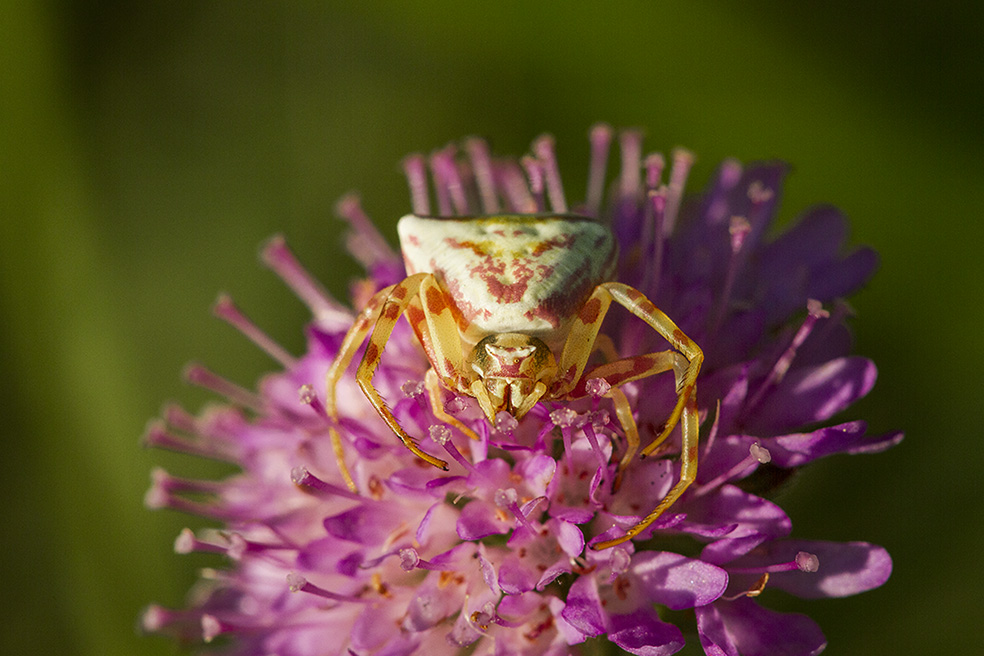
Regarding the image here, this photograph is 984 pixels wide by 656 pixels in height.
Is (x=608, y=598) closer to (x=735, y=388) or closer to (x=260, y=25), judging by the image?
(x=735, y=388)

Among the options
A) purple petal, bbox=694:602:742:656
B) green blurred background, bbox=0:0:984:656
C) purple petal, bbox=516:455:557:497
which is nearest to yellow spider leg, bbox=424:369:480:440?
purple petal, bbox=516:455:557:497

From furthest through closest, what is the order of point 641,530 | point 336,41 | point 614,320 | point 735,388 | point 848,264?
point 336,41
point 848,264
point 614,320
point 735,388
point 641,530

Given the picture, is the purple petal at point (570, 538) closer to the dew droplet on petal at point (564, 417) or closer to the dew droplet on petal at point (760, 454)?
the dew droplet on petal at point (564, 417)

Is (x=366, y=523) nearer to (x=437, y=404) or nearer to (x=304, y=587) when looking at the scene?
(x=304, y=587)

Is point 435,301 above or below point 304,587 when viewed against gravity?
above

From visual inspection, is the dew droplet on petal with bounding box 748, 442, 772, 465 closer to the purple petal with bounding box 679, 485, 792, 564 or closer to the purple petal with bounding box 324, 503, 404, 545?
the purple petal with bounding box 679, 485, 792, 564

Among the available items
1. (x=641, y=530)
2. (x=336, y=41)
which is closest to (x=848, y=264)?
(x=641, y=530)

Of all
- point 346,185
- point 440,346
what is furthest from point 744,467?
point 346,185
